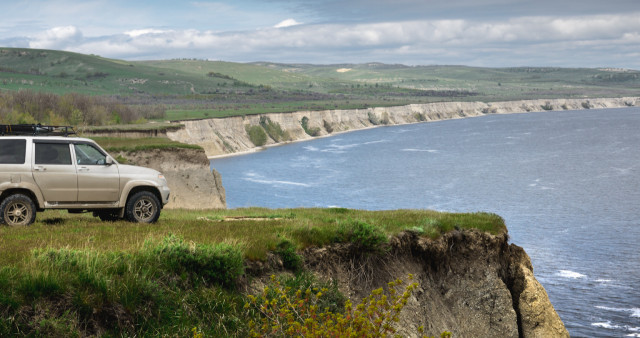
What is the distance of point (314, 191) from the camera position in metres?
84.9

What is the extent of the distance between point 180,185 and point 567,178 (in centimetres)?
5800

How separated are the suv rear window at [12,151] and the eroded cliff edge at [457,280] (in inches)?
271

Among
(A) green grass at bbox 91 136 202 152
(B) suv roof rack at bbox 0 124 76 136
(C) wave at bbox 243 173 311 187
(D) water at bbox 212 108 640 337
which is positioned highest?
(B) suv roof rack at bbox 0 124 76 136

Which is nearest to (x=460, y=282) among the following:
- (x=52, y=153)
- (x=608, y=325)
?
(x=52, y=153)

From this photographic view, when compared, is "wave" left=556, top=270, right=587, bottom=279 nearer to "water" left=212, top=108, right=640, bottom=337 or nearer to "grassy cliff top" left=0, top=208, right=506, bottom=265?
"water" left=212, top=108, right=640, bottom=337

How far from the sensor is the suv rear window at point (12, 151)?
51.0 ft

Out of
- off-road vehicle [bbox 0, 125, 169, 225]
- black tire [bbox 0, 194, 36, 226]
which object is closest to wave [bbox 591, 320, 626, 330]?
off-road vehicle [bbox 0, 125, 169, 225]

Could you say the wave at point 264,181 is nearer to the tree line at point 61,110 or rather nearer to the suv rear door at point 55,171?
the tree line at point 61,110

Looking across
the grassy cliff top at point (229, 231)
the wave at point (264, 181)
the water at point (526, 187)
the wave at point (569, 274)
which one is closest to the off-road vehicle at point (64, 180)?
the grassy cliff top at point (229, 231)

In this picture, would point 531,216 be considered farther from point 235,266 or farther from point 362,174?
point 235,266

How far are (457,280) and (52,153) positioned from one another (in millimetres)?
10863

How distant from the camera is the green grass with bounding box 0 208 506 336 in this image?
33.6ft

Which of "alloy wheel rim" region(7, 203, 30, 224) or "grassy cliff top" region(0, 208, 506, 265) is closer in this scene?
"grassy cliff top" region(0, 208, 506, 265)

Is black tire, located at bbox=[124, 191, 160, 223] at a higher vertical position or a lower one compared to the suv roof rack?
lower
